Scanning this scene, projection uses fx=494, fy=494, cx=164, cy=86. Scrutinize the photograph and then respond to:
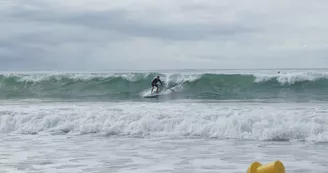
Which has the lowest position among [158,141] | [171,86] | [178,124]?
[158,141]

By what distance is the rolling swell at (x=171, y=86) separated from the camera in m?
21.6

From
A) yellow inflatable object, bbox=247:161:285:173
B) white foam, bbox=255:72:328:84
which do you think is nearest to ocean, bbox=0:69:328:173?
yellow inflatable object, bbox=247:161:285:173

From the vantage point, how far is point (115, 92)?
23.4m

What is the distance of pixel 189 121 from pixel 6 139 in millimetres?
3550

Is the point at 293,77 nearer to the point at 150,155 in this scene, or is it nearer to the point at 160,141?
the point at 160,141

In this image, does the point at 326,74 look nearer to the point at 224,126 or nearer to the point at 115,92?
the point at 115,92

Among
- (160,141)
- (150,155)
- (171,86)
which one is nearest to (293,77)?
(171,86)

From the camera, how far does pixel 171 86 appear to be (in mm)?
24500

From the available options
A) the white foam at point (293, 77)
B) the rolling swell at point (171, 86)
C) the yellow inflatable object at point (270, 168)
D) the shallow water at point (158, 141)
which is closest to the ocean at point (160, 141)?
the shallow water at point (158, 141)

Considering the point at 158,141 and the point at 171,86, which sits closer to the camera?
the point at 158,141

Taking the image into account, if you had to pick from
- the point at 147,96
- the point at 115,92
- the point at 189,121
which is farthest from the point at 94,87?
the point at 189,121

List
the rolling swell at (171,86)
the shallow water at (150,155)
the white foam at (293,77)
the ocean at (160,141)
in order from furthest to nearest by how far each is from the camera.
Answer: the white foam at (293,77)
the rolling swell at (171,86)
the ocean at (160,141)
the shallow water at (150,155)

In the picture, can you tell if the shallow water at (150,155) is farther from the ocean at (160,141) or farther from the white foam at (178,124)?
the white foam at (178,124)

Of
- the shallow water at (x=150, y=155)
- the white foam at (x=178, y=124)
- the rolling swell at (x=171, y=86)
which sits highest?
the rolling swell at (x=171, y=86)
